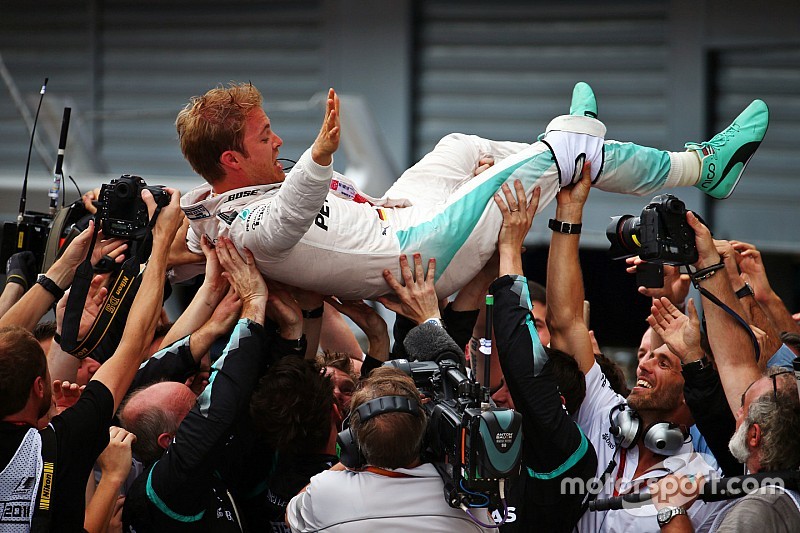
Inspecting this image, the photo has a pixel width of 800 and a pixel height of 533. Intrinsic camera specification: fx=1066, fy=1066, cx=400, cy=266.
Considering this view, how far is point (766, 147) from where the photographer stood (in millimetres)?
7141

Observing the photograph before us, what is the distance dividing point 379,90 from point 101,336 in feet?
17.3

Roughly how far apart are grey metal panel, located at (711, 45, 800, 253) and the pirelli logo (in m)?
5.65

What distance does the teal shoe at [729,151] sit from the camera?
336 cm

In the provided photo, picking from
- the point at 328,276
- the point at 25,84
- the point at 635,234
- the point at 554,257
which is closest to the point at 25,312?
the point at 328,276

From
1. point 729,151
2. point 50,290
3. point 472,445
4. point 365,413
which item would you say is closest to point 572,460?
point 472,445

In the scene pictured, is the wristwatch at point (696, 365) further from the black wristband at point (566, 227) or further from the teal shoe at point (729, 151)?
the teal shoe at point (729, 151)

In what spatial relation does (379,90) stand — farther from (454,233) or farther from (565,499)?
(565,499)

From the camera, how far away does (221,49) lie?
847 cm

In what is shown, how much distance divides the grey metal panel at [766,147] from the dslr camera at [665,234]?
14.4 feet

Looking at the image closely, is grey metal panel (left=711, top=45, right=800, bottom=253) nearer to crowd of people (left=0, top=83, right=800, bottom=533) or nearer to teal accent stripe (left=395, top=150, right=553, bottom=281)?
crowd of people (left=0, top=83, right=800, bottom=533)

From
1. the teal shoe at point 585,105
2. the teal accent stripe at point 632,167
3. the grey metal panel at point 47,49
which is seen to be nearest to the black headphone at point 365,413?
the teal accent stripe at point 632,167

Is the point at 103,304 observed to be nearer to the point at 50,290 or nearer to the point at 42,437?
the point at 50,290

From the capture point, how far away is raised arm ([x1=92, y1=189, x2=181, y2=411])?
277cm

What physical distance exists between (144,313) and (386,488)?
863 millimetres
